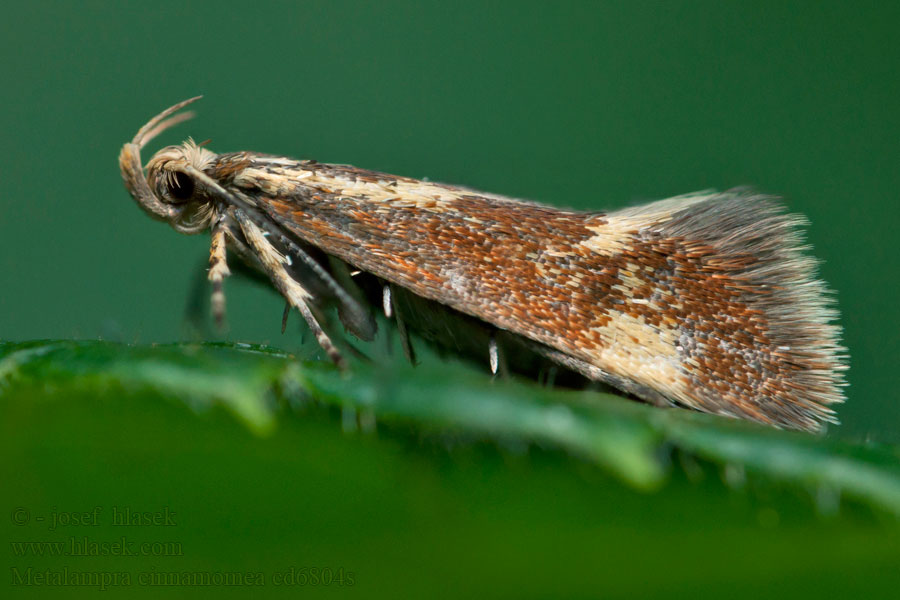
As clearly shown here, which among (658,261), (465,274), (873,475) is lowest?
(873,475)

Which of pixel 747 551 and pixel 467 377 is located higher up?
pixel 467 377

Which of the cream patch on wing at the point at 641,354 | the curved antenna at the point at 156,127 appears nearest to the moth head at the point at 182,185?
the curved antenna at the point at 156,127

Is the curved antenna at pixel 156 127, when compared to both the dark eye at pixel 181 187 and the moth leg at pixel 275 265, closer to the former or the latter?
the dark eye at pixel 181 187

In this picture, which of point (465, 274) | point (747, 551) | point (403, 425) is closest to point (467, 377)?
point (403, 425)

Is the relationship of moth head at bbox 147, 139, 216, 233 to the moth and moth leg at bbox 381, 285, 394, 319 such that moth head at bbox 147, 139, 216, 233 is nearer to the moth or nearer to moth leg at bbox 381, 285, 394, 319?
the moth

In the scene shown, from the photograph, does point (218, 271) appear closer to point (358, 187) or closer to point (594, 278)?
point (358, 187)

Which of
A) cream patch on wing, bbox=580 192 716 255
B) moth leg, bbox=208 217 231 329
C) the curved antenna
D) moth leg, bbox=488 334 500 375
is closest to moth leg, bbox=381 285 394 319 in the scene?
moth leg, bbox=488 334 500 375

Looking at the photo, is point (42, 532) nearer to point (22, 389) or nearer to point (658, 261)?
point (22, 389)
